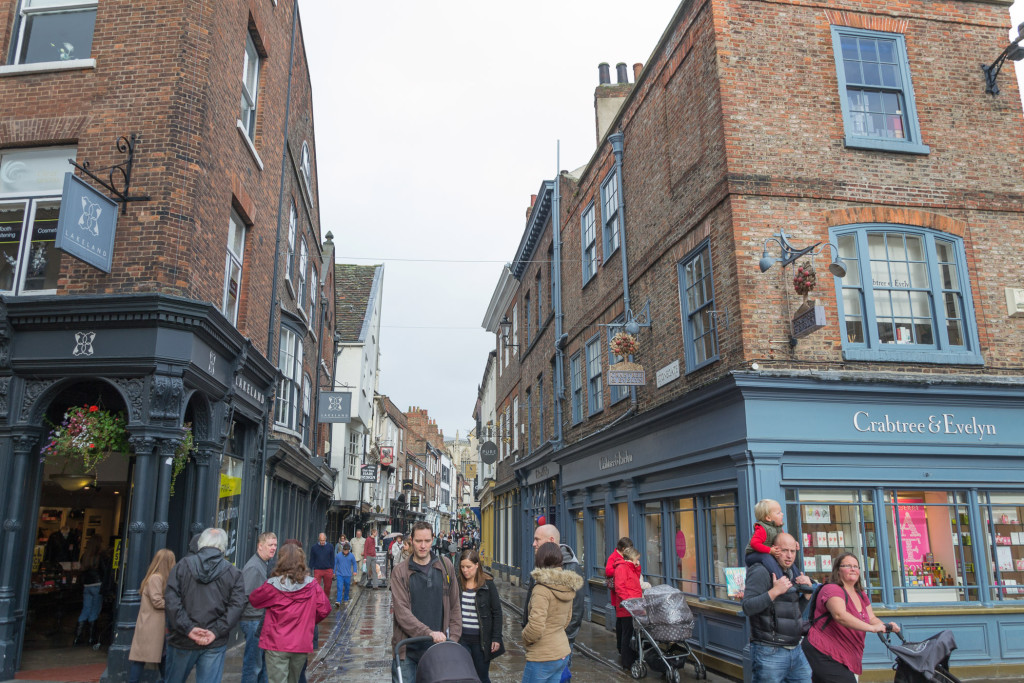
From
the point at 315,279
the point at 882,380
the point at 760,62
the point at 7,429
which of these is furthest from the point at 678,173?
the point at 315,279

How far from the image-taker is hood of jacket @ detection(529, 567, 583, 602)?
5.98 metres

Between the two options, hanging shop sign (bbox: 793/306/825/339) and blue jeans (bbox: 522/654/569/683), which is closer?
blue jeans (bbox: 522/654/569/683)

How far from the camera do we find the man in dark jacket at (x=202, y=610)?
619 centimetres

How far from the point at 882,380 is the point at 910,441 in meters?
0.95

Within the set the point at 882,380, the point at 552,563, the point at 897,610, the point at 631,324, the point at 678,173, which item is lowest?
the point at 897,610

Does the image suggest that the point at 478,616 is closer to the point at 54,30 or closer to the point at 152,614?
the point at 152,614

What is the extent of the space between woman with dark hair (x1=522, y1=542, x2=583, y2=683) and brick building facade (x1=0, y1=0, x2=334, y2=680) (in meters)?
5.57

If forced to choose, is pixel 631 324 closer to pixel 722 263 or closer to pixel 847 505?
pixel 722 263

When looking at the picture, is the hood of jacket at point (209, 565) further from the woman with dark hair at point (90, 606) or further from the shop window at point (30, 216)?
the woman with dark hair at point (90, 606)

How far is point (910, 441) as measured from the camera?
388 inches

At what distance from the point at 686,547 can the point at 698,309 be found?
3.81 metres

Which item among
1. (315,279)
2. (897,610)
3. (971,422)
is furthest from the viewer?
(315,279)

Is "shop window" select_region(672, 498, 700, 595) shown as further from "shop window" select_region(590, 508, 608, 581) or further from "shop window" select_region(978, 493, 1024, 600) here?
"shop window" select_region(590, 508, 608, 581)

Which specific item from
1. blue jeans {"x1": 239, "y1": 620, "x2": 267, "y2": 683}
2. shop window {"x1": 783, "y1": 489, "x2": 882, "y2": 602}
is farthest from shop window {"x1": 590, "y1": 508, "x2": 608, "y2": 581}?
blue jeans {"x1": 239, "y1": 620, "x2": 267, "y2": 683}
